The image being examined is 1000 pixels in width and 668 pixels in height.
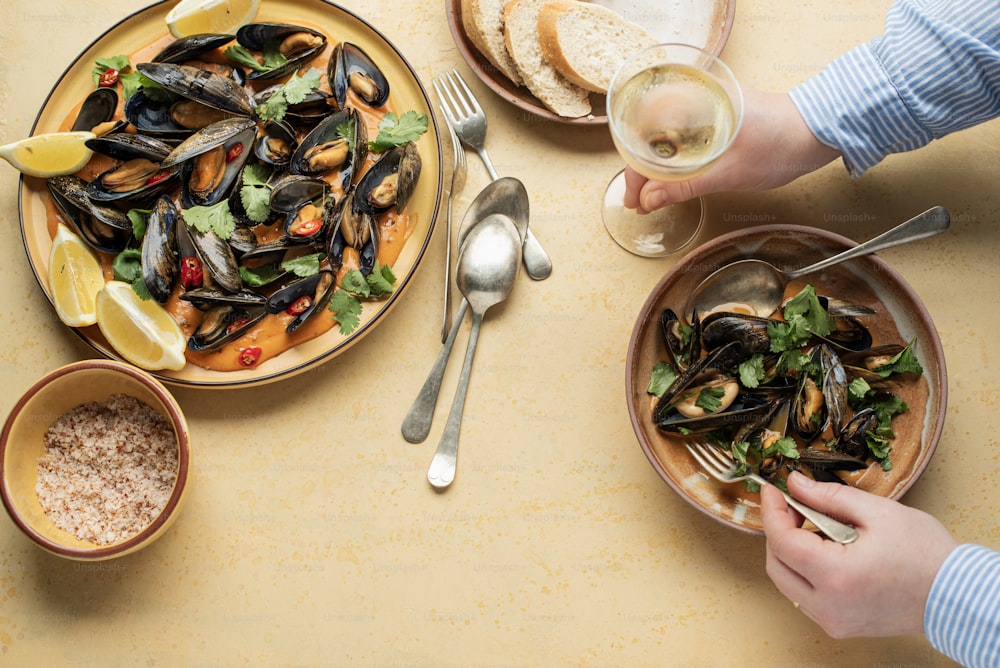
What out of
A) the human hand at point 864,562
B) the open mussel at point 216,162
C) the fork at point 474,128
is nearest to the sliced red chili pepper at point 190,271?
the open mussel at point 216,162

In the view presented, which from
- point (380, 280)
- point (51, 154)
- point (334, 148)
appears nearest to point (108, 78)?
point (51, 154)

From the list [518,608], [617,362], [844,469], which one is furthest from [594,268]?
[518,608]

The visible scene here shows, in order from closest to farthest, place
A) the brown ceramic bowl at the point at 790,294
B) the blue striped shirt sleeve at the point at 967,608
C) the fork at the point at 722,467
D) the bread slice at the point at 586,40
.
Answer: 1. the blue striped shirt sleeve at the point at 967,608
2. the fork at the point at 722,467
3. the brown ceramic bowl at the point at 790,294
4. the bread slice at the point at 586,40

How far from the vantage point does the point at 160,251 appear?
5.32ft

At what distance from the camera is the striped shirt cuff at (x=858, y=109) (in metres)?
1.50

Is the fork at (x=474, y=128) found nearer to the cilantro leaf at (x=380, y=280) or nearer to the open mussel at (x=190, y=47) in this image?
the cilantro leaf at (x=380, y=280)

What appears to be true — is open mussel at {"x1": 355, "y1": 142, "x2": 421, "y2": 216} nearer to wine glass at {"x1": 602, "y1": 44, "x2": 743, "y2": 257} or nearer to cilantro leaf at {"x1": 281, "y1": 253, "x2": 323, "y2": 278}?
cilantro leaf at {"x1": 281, "y1": 253, "x2": 323, "y2": 278}

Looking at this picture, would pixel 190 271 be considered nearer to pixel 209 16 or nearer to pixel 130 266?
pixel 130 266

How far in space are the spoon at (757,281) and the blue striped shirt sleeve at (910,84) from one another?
18 cm

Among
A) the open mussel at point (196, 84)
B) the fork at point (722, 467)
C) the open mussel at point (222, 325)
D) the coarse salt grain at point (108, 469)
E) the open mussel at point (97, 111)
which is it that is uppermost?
the open mussel at point (196, 84)

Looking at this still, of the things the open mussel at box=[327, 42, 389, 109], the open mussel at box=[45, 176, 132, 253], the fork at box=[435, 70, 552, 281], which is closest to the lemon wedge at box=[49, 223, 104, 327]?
the open mussel at box=[45, 176, 132, 253]

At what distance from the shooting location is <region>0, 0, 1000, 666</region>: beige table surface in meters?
1.73

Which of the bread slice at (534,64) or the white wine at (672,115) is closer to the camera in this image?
the white wine at (672,115)

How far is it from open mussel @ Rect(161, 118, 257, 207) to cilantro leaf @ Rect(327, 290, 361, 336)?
36 centimetres
